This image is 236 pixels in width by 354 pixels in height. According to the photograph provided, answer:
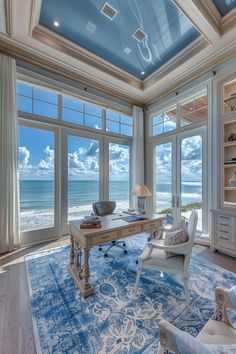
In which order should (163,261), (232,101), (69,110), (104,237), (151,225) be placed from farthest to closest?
(69,110)
(232,101)
(151,225)
(104,237)
(163,261)

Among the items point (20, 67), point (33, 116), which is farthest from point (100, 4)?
point (33, 116)

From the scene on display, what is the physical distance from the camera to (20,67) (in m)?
3.28

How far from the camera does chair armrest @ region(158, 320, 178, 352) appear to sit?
65 centimetres

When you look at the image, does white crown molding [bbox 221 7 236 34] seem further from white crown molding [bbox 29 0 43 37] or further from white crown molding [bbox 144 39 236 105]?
white crown molding [bbox 29 0 43 37]

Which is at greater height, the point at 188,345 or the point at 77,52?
the point at 77,52

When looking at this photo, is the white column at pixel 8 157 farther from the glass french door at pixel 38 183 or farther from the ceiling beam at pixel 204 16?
the ceiling beam at pixel 204 16

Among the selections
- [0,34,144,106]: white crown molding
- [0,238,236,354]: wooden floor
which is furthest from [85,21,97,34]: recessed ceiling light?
[0,238,236,354]: wooden floor

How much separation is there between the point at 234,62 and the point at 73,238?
13.6ft

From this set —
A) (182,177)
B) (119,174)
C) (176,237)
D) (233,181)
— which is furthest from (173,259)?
(119,174)

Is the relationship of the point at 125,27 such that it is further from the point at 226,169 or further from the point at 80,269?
the point at 80,269

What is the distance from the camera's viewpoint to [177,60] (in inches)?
142

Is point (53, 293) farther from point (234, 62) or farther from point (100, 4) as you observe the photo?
point (234, 62)

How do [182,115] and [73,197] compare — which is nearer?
[73,197]

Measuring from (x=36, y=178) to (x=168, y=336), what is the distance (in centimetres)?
356
